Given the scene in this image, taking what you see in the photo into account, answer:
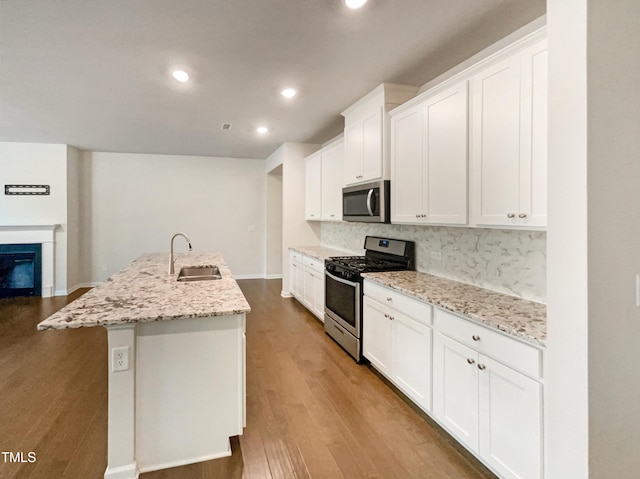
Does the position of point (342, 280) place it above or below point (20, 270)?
above

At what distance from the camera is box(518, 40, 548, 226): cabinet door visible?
5.90 feet

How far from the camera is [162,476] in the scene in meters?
1.87

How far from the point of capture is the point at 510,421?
1682 mm

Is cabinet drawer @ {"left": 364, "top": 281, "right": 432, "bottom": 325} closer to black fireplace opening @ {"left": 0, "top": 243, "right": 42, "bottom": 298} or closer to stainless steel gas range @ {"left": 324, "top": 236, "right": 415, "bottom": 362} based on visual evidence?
stainless steel gas range @ {"left": 324, "top": 236, "right": 415, "bottom": 362}

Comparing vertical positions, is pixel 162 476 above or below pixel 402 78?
below

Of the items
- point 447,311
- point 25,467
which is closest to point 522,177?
point 447,311

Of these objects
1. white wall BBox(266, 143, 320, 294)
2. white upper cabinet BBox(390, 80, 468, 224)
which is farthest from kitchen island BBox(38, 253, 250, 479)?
white wall BBox(266, 143, 320, 294)

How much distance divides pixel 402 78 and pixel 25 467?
382 centimetres

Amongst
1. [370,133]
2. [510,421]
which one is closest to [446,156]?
[370,133]

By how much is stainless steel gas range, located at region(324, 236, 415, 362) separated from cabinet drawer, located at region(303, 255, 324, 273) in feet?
1.39

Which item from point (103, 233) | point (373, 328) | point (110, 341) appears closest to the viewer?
point (110, 341)

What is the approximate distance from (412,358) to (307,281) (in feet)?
8.88

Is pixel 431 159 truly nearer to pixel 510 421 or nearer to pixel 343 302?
pixel 343 302

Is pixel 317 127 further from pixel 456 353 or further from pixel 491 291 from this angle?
pixel 456 353
